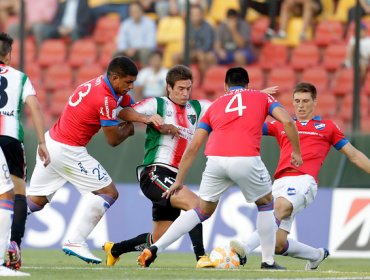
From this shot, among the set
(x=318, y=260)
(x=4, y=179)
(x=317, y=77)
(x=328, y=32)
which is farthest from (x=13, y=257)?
(x=328, y=32)

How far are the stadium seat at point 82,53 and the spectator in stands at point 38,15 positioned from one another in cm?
60

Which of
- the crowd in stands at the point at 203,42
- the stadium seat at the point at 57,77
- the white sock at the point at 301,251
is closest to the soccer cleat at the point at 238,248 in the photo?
the white sock at the point at 301,251

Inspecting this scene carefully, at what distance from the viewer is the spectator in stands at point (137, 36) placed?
1705 cm

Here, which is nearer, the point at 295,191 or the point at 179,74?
the point at 179,74

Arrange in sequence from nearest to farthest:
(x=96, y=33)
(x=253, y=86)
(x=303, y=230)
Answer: (x=303, y=230) → (x=253, y=86) → (x=96, y=33)

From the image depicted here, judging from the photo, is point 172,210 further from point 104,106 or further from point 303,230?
point 303,230

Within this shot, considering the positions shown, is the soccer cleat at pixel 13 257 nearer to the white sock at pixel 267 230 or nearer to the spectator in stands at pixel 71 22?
the white sock at pixel 267 230

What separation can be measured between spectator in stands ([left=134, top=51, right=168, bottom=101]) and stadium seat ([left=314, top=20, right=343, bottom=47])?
2.54 meters

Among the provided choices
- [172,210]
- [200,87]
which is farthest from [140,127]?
[172,210]

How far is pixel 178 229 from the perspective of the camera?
9805 mm

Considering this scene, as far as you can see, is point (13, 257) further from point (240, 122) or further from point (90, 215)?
point (240, 122)

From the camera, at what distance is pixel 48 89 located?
683 inches

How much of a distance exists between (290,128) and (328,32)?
26.1ft

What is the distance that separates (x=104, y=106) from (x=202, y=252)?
1738 millimetres
